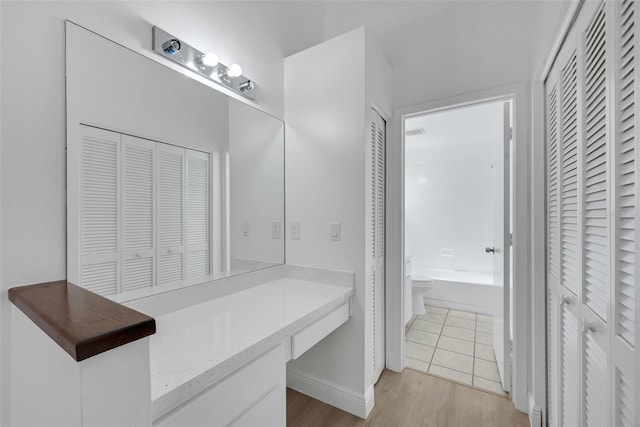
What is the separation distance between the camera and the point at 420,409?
173 centimetres

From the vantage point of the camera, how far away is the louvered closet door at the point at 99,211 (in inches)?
40.1

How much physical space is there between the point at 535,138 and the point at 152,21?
6.79 feet

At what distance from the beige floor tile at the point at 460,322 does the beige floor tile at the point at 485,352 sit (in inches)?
16.8

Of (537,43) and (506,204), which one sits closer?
(537,43)

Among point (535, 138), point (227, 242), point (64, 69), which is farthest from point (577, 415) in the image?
point (64, 69)

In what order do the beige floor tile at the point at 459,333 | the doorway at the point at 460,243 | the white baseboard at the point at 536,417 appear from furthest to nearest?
the beige floor tile at the point at 459,333, the doorway at the point at 460,243, the white baseboard at the point at 536,417

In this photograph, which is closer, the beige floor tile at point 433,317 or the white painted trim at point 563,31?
the white painted trim at point 563,31

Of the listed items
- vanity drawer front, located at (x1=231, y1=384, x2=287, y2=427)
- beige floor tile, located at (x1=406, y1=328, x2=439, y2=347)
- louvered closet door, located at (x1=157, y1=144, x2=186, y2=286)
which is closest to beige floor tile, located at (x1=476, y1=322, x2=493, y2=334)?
beige floor tile, located at (x1=406, y1=328, x2=439, y2=347)

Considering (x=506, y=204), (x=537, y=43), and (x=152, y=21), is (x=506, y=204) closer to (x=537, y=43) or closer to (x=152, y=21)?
(x=537, y=43)

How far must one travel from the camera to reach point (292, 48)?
2.09 metres

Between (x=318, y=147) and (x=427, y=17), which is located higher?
(x=427, y=17)

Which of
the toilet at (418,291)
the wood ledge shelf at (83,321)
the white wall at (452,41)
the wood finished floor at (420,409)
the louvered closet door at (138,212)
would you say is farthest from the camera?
the toilet at (418,291)

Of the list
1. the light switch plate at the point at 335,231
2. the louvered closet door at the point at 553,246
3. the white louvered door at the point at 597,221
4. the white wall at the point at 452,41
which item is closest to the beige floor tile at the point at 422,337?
the louvered closet door at the point at 553,246

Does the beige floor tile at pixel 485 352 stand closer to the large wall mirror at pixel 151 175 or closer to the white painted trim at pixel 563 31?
the large wall mirror at pixel 151 175
